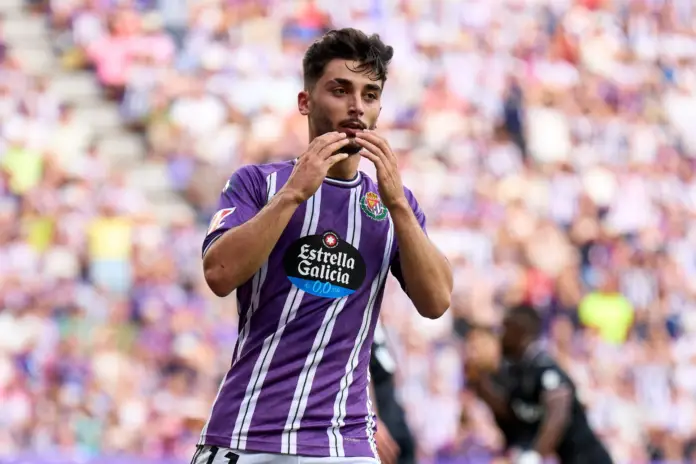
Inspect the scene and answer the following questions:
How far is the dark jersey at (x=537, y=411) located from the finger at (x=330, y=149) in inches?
193

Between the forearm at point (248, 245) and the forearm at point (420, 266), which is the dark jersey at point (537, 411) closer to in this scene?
the forearm at point (420, 266)

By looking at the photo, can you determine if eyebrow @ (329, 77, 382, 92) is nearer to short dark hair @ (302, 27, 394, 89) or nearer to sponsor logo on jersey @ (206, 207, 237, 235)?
short dark hair @ (302, 27, 394, 89)

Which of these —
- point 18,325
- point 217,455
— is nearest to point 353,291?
point 217,455

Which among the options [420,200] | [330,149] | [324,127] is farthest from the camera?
[420,200]

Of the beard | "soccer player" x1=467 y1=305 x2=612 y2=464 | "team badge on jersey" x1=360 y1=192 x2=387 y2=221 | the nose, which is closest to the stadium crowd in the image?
"soccer player" x1=467 y1=305 x2=612 y2=464

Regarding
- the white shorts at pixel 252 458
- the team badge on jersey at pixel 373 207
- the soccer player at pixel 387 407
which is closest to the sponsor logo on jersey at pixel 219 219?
the team badge on jersey at pixel 373 207

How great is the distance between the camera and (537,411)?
8.86m

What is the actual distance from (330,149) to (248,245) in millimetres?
378

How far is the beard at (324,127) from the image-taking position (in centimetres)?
404

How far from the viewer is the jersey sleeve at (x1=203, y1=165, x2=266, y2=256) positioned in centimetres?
399

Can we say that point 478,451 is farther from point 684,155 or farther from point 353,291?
point 353,291

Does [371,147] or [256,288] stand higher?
[371,147]

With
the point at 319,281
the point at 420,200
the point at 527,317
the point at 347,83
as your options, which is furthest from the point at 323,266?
the point at 420,200

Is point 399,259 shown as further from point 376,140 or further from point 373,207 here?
point 376,140
